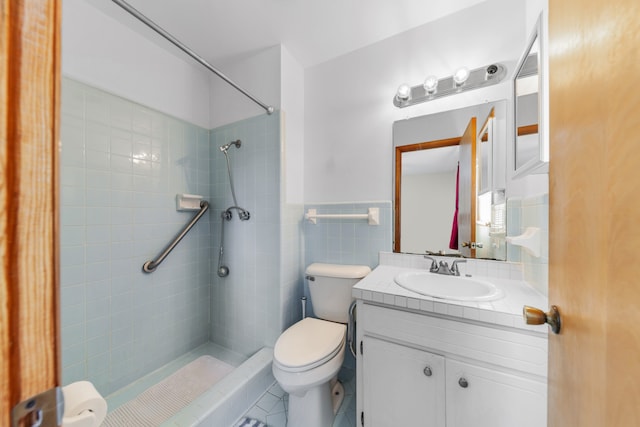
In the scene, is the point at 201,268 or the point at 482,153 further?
the point at 201,268

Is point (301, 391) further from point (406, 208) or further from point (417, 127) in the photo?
point (417, 127)

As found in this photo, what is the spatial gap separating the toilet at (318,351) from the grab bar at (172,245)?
38.4 inches

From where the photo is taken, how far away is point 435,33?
4.51ft

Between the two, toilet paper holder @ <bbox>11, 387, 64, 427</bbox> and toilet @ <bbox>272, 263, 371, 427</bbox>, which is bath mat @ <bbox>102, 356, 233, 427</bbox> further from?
toilet paper holder @ <bbox>11, 387, 64, 427</bbox>

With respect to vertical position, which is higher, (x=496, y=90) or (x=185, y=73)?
(x=185, y=73)

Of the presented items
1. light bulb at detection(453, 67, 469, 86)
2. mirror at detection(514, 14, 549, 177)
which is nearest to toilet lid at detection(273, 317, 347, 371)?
mirror at detection(514, 14, 549, 177)

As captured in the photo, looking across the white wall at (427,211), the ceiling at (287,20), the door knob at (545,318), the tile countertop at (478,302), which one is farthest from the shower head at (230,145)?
the door knob at (545,318)

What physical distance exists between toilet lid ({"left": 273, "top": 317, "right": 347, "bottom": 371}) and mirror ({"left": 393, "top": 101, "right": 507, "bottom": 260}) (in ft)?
2.17

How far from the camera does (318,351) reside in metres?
1.16

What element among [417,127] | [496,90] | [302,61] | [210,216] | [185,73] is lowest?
[210,216]

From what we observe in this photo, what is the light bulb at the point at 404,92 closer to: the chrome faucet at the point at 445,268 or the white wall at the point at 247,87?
the white wall at the point at 247,87

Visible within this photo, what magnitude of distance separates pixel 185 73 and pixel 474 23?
1.98 metres

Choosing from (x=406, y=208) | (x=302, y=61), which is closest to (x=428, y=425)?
(x=406, y=208)

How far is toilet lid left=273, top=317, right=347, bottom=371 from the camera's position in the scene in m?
1.10
